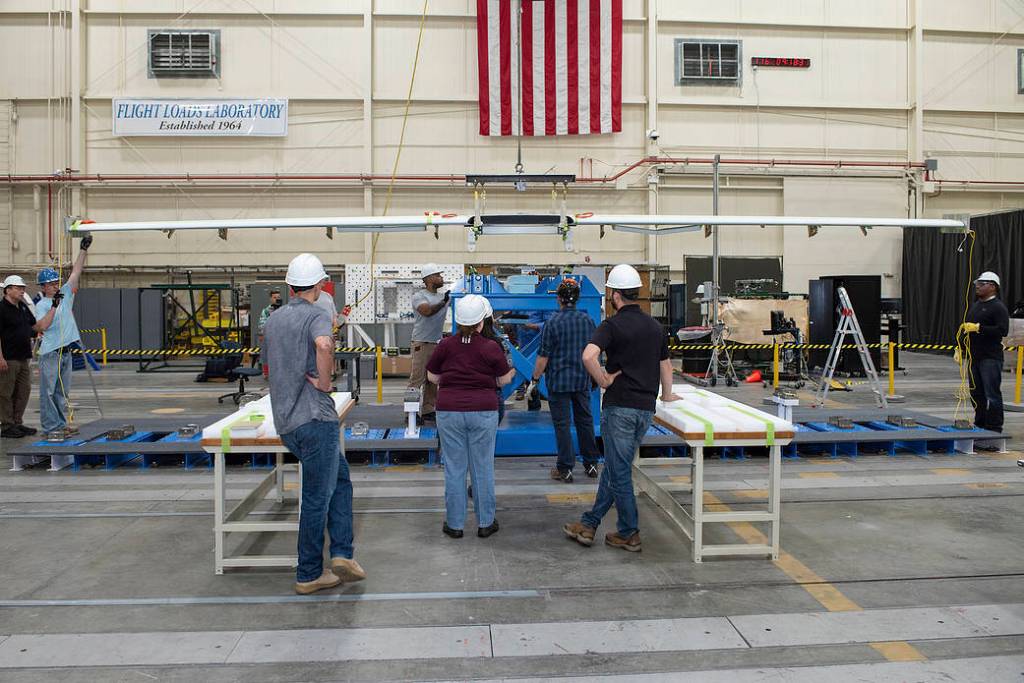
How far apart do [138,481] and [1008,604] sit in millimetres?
7155

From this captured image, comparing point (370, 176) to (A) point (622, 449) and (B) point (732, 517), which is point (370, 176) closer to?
(A) point (622, 449)

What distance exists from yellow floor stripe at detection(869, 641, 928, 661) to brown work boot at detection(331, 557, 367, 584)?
2.91 m

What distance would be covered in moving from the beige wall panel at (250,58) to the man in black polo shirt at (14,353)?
44.8 ft


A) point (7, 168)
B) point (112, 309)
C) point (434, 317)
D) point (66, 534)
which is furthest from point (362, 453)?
point (7, 168)

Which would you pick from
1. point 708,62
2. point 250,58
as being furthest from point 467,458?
point 708,62

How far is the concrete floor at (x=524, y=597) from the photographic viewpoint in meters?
3.89

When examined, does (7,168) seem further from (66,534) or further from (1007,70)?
(1007,70)

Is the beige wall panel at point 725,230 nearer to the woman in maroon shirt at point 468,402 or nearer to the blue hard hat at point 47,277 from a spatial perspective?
the blue hard hat at point 47,277

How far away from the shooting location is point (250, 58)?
21984 mm

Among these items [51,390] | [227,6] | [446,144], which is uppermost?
[227,6]

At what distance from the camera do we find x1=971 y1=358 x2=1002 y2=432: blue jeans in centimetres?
930

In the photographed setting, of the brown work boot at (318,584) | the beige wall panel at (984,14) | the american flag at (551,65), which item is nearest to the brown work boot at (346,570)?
the brown work boot at (318,584)

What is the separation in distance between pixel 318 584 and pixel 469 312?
207 centimetres

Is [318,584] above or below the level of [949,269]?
below
